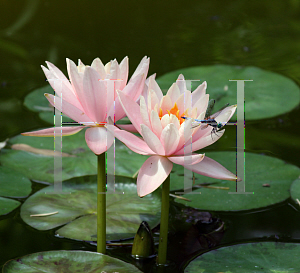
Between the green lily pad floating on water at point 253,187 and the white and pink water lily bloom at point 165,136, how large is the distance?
1.90 ft

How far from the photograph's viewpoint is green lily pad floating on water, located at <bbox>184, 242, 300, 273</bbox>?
120cm

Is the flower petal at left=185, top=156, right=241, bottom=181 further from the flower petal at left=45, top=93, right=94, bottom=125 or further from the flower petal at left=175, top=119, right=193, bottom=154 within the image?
the flower petal at left=45, top=93, right=94, bottom=125

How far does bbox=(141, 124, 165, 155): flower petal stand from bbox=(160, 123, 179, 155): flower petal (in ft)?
0.05

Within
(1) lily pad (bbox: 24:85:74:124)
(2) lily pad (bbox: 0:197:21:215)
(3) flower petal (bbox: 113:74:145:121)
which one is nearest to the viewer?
(3) flower petal (bbox: 113:74:145:121)

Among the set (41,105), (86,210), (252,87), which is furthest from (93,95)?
(252,87)

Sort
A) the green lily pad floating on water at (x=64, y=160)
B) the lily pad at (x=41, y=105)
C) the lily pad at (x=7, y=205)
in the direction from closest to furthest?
the lily pad at (x=7, y=205), the green lily pad floating on water at (x=64, y=160), the lily pad at (x=41, y=105)

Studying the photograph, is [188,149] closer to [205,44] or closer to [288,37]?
[205,44]

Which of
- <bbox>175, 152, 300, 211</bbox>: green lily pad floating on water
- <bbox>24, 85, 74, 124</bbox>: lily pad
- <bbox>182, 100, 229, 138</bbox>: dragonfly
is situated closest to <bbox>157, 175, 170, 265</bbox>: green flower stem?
<bbox>182, 100, 229, 138</bbox>: dragonfly

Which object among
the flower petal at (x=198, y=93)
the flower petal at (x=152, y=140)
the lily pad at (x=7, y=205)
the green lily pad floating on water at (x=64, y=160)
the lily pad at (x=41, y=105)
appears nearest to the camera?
the flower petal at (x=152, y=140)

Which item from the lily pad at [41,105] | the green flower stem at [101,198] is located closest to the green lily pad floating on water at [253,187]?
the green flower stem at [101,198]

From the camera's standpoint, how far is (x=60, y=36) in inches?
147

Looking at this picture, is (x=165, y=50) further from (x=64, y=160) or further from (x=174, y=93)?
(x=174, y=93)

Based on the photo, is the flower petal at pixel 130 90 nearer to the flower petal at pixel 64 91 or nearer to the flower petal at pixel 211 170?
the flower petal at pixel 64 91

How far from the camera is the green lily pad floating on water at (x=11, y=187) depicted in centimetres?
159
